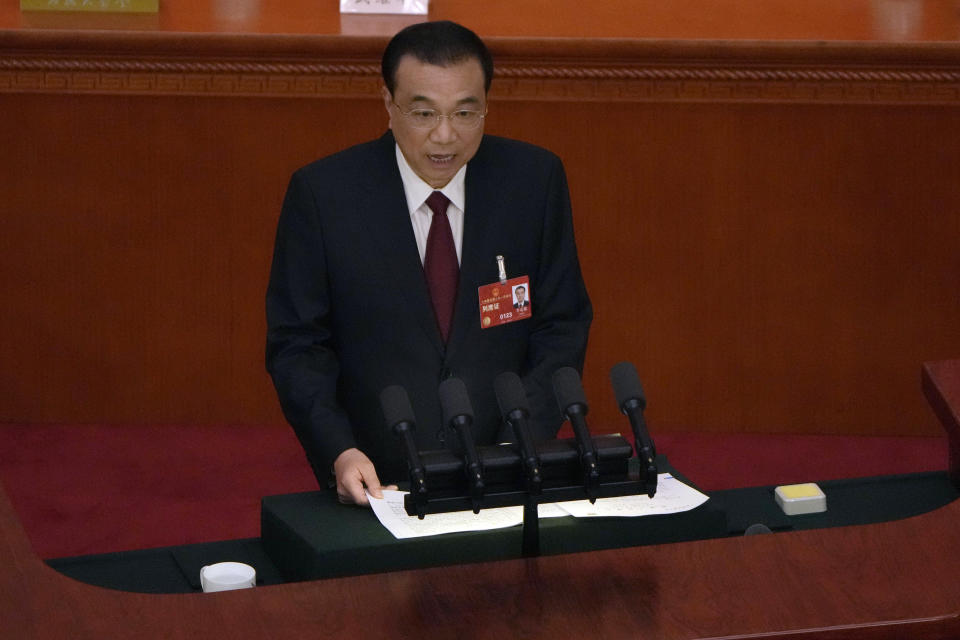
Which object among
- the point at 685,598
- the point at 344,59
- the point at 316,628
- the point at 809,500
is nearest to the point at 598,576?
the point at 685,598

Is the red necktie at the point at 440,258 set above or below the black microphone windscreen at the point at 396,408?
above

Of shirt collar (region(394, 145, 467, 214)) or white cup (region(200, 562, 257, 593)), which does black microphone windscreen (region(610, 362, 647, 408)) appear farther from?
shirt collar (region(394, 145, 467, 214))

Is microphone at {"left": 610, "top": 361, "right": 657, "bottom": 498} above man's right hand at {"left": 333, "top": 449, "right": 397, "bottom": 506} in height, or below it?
above

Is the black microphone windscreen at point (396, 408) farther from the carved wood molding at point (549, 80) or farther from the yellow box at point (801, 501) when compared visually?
the carved wood molding at point (549, 80)

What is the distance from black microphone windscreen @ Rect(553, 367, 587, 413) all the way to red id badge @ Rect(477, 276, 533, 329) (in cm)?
84

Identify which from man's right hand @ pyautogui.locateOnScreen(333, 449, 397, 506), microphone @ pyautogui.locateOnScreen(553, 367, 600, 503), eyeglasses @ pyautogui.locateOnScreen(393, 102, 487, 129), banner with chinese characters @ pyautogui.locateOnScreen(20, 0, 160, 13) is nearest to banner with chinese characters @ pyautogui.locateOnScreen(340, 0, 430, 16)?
banner with chinese characters @ pyautogui.locateOnScreen(20, 0, 160, 13)

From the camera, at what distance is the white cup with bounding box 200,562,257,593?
195 centimetres

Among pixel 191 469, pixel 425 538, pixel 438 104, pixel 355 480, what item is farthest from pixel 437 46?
pixel 191 469

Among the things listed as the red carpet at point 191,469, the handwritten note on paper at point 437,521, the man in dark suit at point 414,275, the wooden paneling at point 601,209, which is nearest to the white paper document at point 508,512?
the handwritten note on paper at point 437,521

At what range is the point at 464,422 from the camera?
1.67 metres

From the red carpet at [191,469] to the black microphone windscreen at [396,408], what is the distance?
1.95 meters

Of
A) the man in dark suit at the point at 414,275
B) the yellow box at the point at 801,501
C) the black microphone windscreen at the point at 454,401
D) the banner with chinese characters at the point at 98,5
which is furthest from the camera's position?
the banner with chinese characters at the point at 98,5

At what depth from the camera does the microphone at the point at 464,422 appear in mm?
1656

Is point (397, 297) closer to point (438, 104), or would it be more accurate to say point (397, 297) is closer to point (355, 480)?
point (438, 104)
